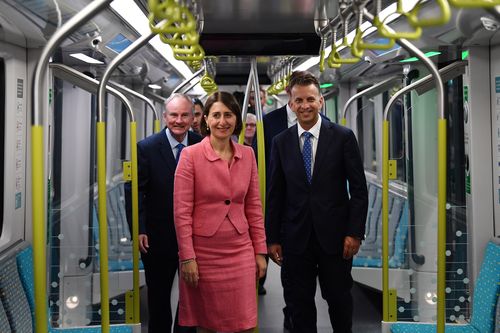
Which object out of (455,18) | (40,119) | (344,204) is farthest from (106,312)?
(455,18)

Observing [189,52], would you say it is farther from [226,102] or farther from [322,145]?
[322,145]

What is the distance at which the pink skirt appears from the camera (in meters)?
3.16

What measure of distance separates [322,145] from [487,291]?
1364mm

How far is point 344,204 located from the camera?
3531mm

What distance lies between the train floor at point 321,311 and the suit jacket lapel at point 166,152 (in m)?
1.71

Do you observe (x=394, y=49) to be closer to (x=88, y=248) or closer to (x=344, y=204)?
(x=344, y=204)

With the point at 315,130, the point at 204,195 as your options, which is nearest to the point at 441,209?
the point at 315,130

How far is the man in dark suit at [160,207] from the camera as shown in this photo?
377 cm

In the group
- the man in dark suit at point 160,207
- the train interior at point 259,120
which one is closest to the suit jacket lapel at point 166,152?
the man in dark suit at point 160,207

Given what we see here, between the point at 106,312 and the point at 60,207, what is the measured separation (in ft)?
5.53

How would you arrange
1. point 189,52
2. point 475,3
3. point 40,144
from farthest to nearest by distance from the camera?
1. point 189,52
2. point 40,144
3. point 475,3

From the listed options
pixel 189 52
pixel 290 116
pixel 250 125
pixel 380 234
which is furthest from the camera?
pixel 380 234

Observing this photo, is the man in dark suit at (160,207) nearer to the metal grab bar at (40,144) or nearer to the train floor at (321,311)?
the train floor at (321,311)

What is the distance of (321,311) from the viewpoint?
5.41 meters
